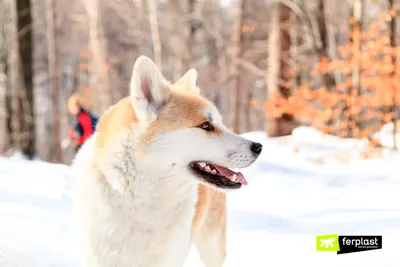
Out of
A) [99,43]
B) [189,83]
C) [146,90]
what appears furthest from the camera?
[99,43]

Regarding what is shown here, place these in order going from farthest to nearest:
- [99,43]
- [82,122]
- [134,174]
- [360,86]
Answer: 1. [99,43]
2. [82,122]
3. [360,86]
4. [134,174]

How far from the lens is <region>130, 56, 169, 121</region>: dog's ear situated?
225cm

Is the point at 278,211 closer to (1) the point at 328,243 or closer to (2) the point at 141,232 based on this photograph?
Result: (1) the point at 328,243

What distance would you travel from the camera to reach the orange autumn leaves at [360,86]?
6688mm

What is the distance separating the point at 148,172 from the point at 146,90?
45 cm

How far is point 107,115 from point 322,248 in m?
2.23

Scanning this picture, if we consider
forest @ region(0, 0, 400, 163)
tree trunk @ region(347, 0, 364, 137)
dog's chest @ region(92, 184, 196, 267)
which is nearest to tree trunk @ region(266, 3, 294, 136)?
forest @ region(0, 0, 400, 163)

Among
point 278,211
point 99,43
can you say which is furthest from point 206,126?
point 99,43

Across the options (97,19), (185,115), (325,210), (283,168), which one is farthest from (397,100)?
(97,19)

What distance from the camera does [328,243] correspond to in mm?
3682

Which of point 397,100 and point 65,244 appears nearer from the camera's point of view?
point 65,244

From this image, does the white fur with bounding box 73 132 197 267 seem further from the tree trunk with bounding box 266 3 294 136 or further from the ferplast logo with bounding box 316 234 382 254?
the tree trunk with bounding box 266 3 294 136

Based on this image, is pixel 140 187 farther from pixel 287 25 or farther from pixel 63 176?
pixel 287 25

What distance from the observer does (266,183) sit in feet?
19.2
